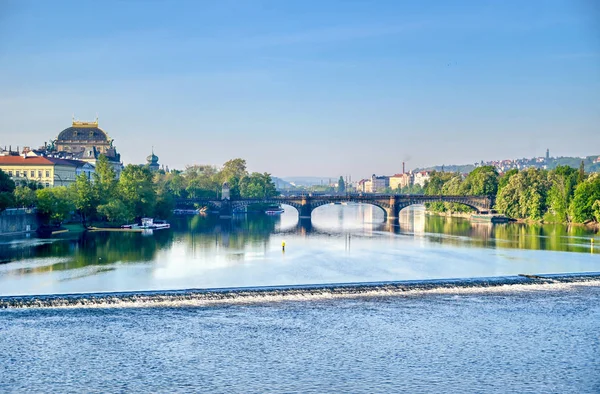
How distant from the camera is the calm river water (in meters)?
26.2

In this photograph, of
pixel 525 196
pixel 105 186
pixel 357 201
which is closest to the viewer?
pixel 105 186

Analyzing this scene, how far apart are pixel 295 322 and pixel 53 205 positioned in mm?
49537

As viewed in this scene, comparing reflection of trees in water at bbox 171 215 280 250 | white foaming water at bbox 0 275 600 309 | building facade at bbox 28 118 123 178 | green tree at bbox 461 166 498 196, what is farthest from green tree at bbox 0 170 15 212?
green tree at bbox 461 166 498 196

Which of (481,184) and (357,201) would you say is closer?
(357,201)

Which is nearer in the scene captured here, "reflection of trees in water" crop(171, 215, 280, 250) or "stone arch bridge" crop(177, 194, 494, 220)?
"reflection of trees in water" crop(171, 215, 280, 250)

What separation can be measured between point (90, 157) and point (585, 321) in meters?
115

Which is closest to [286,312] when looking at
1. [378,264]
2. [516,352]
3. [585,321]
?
[516,352]

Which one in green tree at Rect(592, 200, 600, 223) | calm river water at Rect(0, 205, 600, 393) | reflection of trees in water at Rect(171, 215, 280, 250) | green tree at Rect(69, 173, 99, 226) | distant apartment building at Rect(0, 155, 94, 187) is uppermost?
distant apartment building at Rect(0, 155, 94, 187)

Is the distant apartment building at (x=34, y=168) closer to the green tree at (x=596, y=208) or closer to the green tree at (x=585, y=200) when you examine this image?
the green tree at (x=585, y=200)

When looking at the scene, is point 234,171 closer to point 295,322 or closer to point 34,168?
point 34,168

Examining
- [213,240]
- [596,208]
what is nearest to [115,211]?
[213,240]

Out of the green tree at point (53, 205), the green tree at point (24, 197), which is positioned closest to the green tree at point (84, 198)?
the green tree at point (53, 205)

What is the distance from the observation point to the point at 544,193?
108000 mm

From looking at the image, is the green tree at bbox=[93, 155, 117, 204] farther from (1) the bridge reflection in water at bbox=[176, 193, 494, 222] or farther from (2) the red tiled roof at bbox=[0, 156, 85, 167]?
(1) the bridge reflection in water at bbox=[176, 193, 494, 222]
